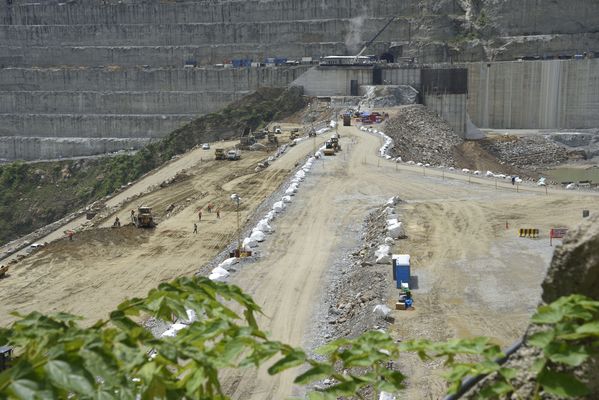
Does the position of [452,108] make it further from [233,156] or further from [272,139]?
[233,156]

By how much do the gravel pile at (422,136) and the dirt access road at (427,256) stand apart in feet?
38.3

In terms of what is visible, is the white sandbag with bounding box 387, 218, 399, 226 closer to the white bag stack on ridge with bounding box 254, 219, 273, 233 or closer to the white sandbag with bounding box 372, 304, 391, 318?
the white bag stack on ridge with bounding box 254, 219, 273, 233

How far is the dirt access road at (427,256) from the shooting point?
14086 millimetres

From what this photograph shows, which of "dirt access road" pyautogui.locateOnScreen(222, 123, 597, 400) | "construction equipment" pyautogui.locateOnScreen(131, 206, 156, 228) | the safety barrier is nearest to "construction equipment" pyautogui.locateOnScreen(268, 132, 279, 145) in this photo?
"dirt access road" pyautogui.locateOnScreen(222, 123, 597, 400)

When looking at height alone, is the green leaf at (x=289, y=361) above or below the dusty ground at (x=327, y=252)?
above

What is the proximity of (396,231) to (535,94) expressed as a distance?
1855 inches

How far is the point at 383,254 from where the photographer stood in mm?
19016

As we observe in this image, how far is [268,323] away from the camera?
15.5m

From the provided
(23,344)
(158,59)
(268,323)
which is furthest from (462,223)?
(158,59)

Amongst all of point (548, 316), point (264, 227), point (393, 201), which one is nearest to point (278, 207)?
point (264, 227)

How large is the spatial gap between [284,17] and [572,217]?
55258 millimetres

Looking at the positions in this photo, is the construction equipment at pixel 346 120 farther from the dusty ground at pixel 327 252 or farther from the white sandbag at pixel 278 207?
the white sandbag at pixel 278 207

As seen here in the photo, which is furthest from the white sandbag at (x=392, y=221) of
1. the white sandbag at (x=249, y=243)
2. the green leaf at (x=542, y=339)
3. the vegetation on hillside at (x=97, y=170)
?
the vegetation on hillside at (x=97, y=170)

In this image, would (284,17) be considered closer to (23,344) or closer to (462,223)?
(462,223)
